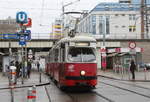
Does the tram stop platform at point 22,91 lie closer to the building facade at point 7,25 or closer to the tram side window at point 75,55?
the tram side window at point 75,55

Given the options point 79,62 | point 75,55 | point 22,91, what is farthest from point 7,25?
point 79,62

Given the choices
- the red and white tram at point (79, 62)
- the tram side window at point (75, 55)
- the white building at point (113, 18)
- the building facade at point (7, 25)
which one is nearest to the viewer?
the red and white tram at point (79, 62)

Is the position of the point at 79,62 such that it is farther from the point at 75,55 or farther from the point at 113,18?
the point at 113,18

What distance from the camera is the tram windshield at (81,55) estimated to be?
18.2m

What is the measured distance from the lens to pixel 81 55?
18344 millimetres

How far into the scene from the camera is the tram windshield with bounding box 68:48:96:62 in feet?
59.8

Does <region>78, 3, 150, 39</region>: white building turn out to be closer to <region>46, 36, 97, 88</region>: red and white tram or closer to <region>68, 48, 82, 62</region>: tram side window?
<region>46, 36, 97, 88</region>: red and white tram

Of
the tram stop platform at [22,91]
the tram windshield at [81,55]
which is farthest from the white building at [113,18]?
the tram windshield at [81,55]

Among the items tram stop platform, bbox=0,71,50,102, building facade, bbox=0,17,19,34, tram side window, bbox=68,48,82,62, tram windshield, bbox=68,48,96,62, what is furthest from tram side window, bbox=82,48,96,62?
building facade, bbox=0,17,19,34

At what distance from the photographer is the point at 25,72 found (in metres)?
34.9

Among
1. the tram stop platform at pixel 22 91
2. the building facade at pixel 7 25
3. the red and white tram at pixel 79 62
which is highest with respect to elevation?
the building facade at pixel 7 25

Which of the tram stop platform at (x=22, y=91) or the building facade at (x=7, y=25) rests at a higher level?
the building facade at (x=7, y=25)

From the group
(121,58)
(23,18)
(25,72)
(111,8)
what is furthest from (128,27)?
(23,18)

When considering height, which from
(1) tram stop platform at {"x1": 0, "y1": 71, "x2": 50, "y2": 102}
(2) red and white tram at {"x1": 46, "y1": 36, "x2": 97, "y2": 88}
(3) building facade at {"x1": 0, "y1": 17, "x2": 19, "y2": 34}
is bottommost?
(1) tram stop platform at {"x1": 0, "y1": 71, "x2": 50, "y2": 102}
